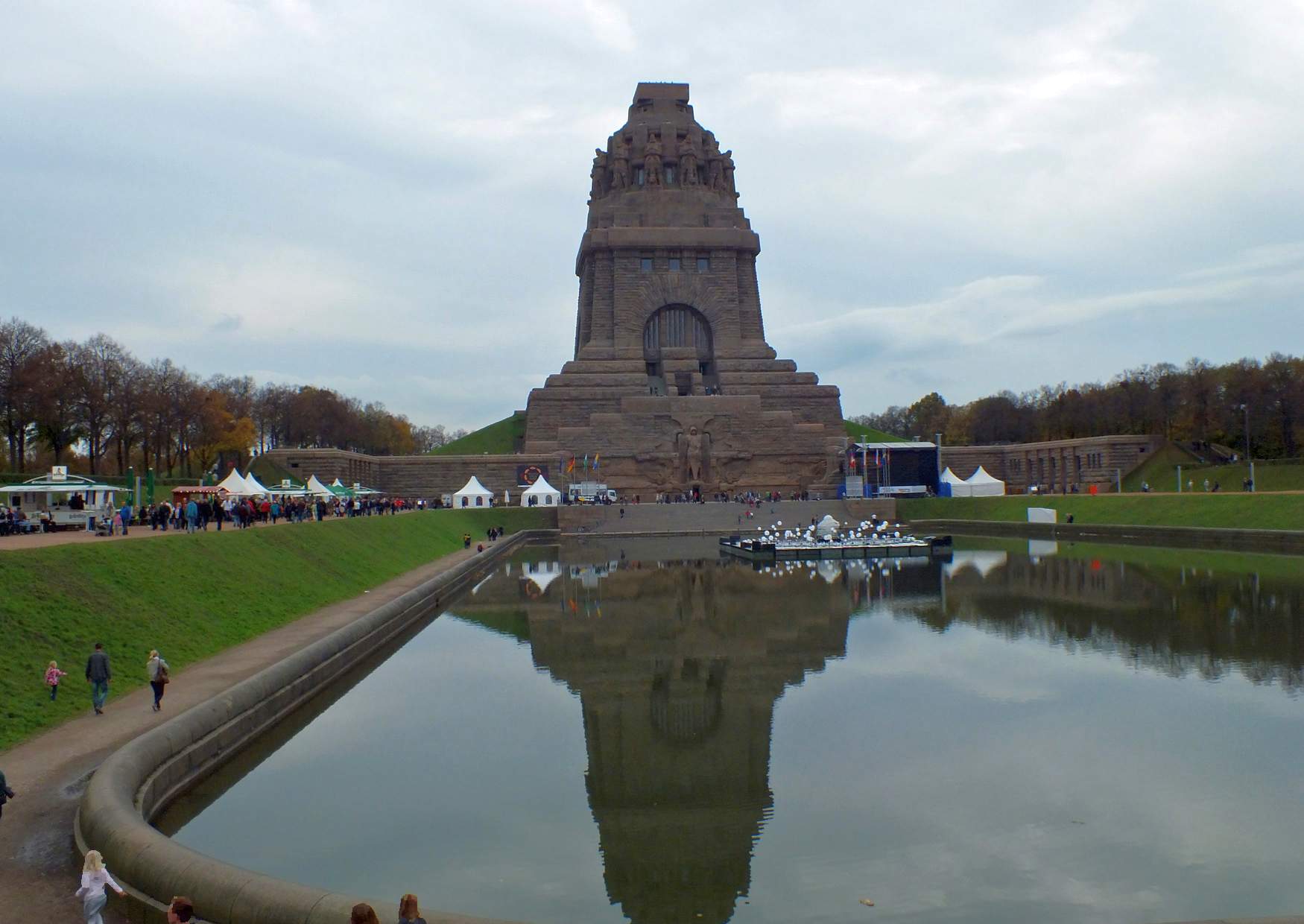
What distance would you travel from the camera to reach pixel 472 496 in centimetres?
5897

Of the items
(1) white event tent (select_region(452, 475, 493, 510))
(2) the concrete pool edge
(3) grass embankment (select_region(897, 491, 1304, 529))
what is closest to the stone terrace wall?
(3) grass embankment (select_region(897, 491, 1304, 529))

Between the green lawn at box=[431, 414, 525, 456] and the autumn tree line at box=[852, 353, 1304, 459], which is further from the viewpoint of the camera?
the green lawn at box=[431, 414, 525, 456]

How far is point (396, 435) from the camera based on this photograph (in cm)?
11088

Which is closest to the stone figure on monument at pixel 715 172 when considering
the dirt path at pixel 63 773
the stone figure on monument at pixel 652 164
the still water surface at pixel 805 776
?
the stone figure on monument at pixel 652 164

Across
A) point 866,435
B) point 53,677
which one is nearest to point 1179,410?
point 866,435

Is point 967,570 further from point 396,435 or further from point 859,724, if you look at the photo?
point 396,435

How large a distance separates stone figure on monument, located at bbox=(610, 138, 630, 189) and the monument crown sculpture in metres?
0.10

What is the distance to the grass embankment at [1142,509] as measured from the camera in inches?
1497

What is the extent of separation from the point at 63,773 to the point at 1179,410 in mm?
69180

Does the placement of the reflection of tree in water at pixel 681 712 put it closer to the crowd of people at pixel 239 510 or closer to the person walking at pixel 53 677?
the person walking at pixel 53 677

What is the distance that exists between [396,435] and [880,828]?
106m

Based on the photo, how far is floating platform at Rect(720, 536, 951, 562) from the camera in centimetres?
3928

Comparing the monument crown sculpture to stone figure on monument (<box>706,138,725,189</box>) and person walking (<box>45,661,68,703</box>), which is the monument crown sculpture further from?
person walking (<box>45,661,68,703</box>)

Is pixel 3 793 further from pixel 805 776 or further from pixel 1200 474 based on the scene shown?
pixel 1200 474
